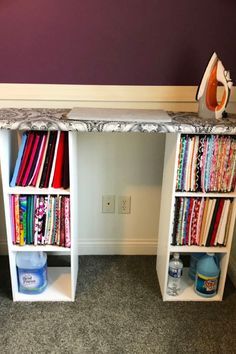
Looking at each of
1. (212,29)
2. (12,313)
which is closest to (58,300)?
(12,313)

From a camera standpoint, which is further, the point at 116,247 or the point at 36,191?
the point at 116,247

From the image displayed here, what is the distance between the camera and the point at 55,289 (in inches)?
66.2

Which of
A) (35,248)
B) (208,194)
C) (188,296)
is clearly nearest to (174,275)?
(188,296)

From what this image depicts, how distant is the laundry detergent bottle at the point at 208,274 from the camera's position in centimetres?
161

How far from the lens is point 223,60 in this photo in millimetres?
1635

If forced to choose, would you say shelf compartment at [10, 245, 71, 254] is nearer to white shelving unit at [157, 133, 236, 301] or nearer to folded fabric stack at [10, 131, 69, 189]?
folded fabric stack at [10, 131, 69, 189]

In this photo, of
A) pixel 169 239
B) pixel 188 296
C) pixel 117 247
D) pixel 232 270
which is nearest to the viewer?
pixel 169 239

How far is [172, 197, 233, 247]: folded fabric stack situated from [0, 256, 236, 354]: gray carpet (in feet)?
1.06

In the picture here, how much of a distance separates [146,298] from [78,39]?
1.28 metres

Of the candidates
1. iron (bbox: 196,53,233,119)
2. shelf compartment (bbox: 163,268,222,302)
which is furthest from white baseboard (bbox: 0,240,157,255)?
iron (bbox: 196,53,233,119)

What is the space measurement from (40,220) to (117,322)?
1.86 ft

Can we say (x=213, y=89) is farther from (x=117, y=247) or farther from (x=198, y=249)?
(x=117, y=247)

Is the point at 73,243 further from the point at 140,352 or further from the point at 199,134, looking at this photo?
the point at 199,134

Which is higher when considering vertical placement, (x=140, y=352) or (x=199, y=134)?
(x=199, y=134)
